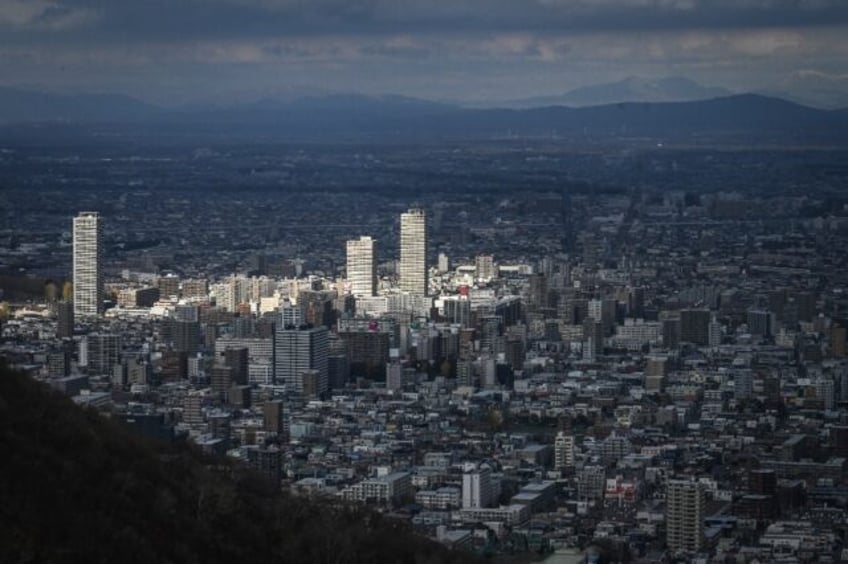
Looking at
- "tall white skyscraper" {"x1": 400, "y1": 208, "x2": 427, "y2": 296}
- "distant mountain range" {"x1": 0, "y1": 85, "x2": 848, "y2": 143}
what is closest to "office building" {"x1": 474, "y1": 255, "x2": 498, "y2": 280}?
"tall white skyscraper" {"x1": 400, "y1": 208, "x2": 427, "y2": 296}

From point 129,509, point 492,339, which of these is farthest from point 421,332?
point 129,509

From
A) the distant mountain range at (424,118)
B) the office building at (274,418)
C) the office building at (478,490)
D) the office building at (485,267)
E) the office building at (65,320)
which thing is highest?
the distant mountain range at (424,118)

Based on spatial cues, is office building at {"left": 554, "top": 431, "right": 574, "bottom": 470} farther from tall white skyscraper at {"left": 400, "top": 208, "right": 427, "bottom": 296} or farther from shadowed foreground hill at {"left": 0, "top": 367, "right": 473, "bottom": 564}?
tall white skyscraper at {"left": 400, "top": 208, "right": 427, "bottom": 296}

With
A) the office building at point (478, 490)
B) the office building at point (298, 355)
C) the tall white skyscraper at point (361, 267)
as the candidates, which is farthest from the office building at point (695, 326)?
the office building at point (478, 490)

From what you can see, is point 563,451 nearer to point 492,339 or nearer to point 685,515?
point 685,515

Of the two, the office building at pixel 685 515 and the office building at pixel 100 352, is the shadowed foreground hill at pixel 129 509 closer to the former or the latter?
the office building at pixel 685 515

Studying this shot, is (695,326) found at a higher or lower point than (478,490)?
higher
